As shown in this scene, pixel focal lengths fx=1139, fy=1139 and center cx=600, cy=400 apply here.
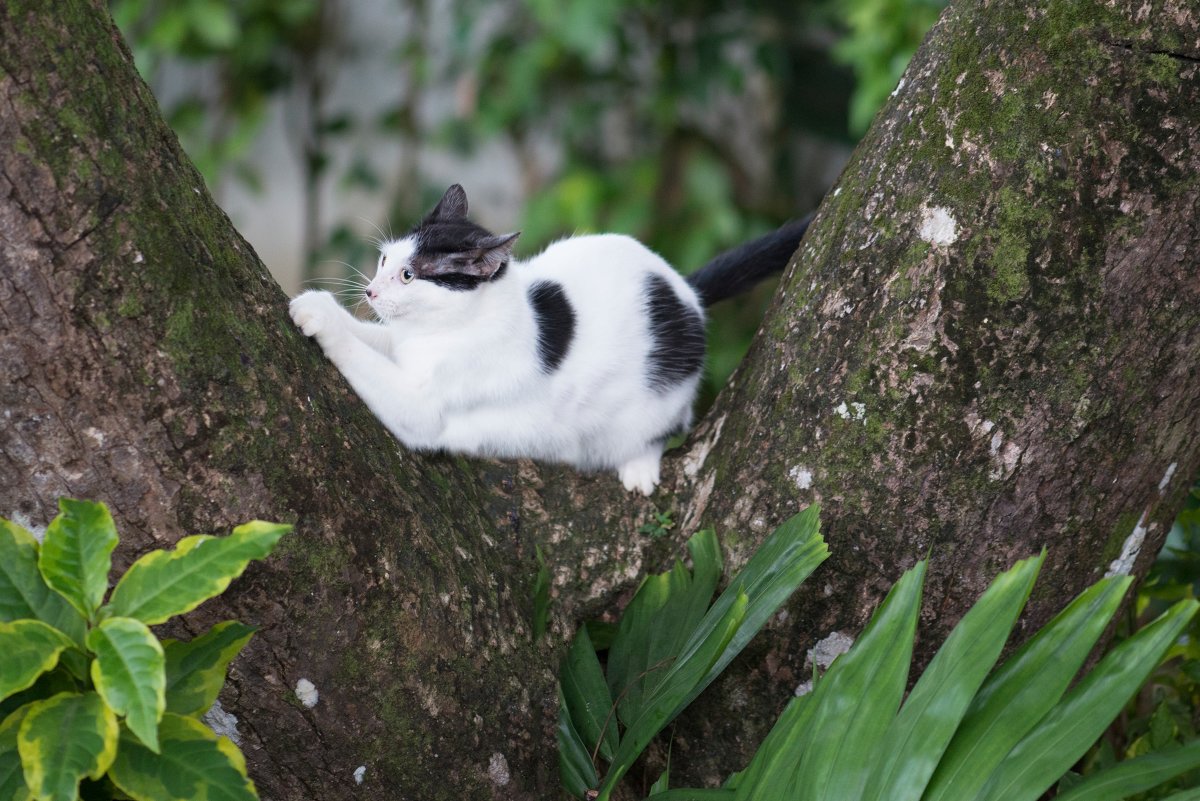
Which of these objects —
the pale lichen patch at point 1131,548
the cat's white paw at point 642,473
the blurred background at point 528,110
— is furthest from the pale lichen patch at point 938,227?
the blurred background at point 528,110

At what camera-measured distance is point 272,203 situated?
529cm

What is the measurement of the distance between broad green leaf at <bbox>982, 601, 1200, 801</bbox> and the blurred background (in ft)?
7.72

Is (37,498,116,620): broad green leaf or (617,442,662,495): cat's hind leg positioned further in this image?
(617,442,662,495): cat's hind leg

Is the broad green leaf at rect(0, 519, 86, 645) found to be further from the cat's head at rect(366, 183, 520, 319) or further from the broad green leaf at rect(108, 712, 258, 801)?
the cat's head at rect(366, 183, 520, 319)

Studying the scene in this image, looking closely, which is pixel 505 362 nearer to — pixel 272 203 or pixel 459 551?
pixel 459 551

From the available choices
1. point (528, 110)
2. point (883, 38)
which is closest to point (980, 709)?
point (883, 38)

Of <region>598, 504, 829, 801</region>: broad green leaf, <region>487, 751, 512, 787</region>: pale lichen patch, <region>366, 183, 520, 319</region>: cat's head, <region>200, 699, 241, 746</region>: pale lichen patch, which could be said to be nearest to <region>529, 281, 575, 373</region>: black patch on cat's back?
<region>366, 183, 520, 319</region>: cat's head

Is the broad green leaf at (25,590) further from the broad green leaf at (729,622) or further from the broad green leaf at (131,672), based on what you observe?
the broad green leaf at (729,622)

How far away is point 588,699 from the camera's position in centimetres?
164

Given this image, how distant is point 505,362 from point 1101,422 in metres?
0.94

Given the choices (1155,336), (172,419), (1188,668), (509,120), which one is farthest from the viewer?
(509,120)

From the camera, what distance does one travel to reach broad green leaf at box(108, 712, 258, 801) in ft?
3.59

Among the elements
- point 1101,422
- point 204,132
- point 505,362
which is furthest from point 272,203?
point 1101,422

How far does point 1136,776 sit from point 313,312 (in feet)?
3.89
